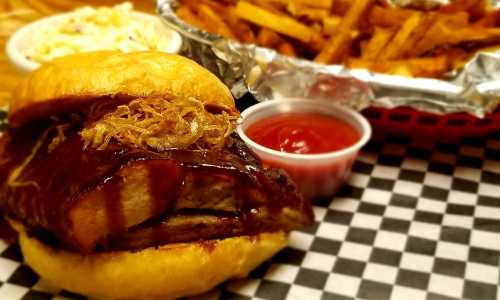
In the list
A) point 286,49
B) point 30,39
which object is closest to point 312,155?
point 286,49

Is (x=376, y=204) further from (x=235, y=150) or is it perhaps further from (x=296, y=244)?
(x=235, y=150)

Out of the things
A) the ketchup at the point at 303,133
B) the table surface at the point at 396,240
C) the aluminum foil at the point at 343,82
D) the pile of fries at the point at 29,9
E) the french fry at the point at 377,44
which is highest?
the french fry at the point at 377,44

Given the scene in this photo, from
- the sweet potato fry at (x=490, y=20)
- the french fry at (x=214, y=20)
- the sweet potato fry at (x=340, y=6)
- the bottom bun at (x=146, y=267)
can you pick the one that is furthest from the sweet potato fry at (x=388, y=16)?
the bottom bun at (x=146, y=267)

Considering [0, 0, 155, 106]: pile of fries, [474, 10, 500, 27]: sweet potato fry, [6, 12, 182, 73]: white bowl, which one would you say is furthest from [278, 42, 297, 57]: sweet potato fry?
[0, 0, 155, 106]: pile of fries

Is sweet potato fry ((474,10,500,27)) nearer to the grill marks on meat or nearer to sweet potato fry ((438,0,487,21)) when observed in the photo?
sweet potato fry ((438,0,487,21))

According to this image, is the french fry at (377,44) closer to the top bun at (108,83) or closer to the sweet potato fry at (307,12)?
the sweet potato fry at (307,12)

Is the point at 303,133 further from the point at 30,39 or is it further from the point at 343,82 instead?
the point at 30,39
